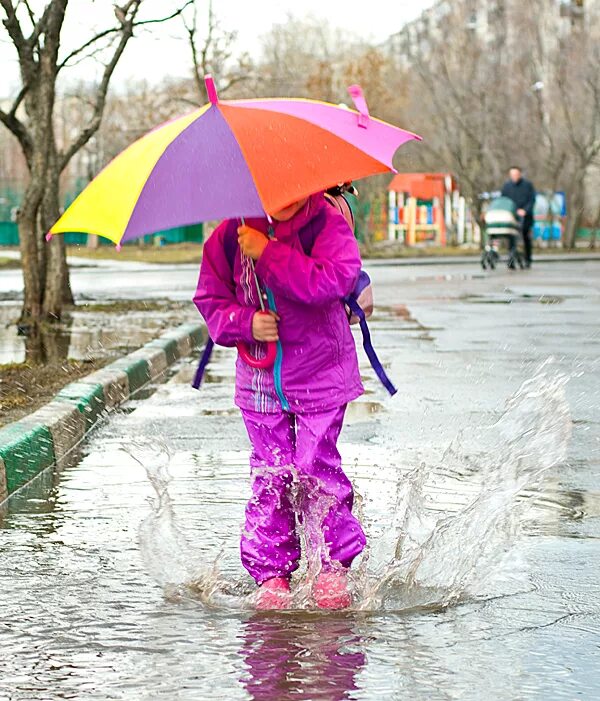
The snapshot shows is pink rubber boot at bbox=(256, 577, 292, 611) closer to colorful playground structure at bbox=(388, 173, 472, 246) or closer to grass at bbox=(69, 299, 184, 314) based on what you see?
grass at bbox=(69, 299, 184, 314)

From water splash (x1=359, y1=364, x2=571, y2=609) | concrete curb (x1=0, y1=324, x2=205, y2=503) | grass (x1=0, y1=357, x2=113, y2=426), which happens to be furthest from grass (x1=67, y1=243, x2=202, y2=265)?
water splash (x1=359, y1=364, x2=571, y2=609)

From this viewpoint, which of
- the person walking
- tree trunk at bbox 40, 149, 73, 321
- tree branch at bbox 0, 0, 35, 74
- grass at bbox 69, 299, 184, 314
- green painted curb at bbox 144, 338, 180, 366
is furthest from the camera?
the person walking

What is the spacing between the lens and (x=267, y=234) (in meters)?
4.54

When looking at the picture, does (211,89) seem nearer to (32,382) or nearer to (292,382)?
(292,382)

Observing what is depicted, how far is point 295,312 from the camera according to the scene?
4.57 metres

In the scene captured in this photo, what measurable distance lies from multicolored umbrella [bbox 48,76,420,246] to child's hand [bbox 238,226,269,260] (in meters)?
0.26

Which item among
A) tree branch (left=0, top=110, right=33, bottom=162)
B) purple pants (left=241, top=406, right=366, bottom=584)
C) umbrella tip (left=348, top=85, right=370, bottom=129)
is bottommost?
purple pants (left=241, top=406, right=366, bottom=584)

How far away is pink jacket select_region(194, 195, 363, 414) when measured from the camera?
448 centimetres

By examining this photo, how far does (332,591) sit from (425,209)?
1912 inches

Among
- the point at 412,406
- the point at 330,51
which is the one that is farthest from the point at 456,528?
the point at 330,51

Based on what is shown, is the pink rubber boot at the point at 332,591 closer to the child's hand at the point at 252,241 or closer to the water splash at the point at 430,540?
the water splash at the point at 430,540

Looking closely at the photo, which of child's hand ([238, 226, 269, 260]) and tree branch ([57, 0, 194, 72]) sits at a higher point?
tree branch ([57, 0, 194, 72])

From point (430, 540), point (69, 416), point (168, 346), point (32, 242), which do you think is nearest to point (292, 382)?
point (430, 540)

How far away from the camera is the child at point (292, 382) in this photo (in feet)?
14.8
